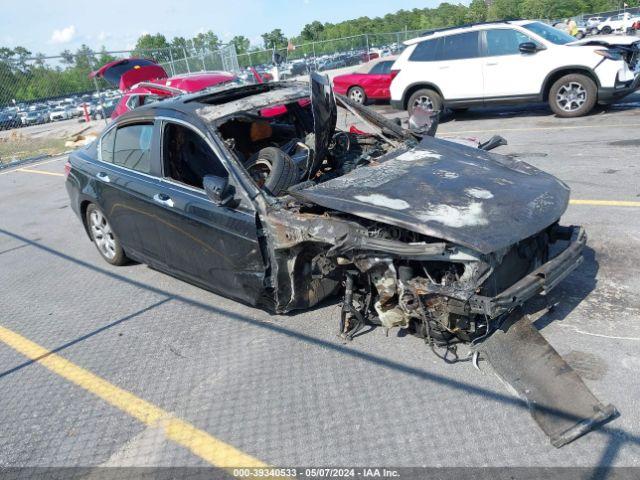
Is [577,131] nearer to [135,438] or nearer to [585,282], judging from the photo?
A: [585,282]

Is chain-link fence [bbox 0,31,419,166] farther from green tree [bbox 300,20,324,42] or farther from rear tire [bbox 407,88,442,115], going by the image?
green tree [bbox 300,20,324,42]

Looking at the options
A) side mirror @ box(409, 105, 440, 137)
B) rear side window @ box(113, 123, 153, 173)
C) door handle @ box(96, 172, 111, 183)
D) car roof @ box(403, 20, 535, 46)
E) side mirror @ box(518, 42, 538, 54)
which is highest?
car roof @ box(403, 20, 535, 46)

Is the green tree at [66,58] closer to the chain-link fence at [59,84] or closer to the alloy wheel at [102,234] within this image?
the chain-link fence at [59,84]

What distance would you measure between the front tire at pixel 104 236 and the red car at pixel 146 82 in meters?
3.73

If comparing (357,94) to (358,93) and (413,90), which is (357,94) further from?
(413,90)

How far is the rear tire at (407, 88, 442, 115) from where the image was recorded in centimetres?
1173

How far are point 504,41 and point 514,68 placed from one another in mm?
590

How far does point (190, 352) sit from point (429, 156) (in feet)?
7.97

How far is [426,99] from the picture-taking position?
11.9 m

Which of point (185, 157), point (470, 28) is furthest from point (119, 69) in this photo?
point (185, 157)

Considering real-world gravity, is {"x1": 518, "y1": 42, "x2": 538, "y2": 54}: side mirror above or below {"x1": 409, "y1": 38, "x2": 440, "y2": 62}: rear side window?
below

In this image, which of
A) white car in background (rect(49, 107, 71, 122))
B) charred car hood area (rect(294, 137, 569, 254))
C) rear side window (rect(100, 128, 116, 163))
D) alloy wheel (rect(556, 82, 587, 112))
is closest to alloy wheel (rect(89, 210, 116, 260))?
rear side window (rect(100, 128, 116, 163))

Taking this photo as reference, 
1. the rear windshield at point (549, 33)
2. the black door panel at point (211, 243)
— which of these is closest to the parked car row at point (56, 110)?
the rear windshield at point (549, 33)

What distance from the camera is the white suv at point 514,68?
32.6 ft
